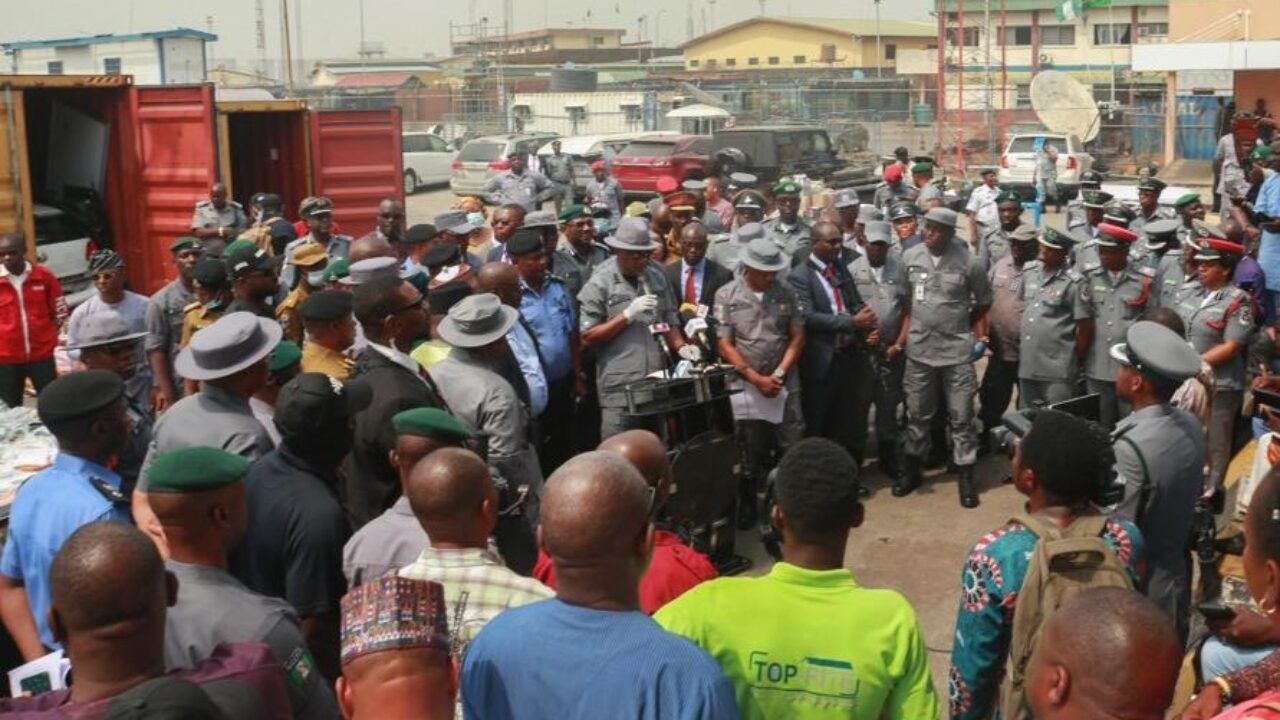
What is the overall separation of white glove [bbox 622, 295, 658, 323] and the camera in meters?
2.93

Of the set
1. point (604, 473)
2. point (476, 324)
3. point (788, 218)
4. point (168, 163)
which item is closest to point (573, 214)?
point (788, 218)

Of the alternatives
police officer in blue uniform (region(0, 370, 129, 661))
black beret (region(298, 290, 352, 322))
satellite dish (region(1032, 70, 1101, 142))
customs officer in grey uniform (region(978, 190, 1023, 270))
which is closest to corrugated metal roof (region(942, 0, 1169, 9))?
satellite dish (region(1032, 70, 1101, 142))

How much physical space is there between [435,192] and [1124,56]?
128 ft

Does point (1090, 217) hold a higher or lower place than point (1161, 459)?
higher

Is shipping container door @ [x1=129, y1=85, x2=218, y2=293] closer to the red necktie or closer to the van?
the van

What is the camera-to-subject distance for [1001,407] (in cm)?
951

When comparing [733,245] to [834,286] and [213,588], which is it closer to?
[834,286]

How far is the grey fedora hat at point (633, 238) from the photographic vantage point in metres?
7.73

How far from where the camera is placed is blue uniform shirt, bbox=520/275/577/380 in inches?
300

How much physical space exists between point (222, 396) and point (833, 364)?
15.4 ft

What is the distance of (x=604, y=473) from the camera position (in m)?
2.88

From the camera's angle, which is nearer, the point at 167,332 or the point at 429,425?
the point at 429,425

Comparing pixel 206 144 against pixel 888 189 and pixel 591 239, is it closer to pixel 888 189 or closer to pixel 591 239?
pixel 591 239

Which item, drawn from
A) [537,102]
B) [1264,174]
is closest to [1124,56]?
[537,102]
